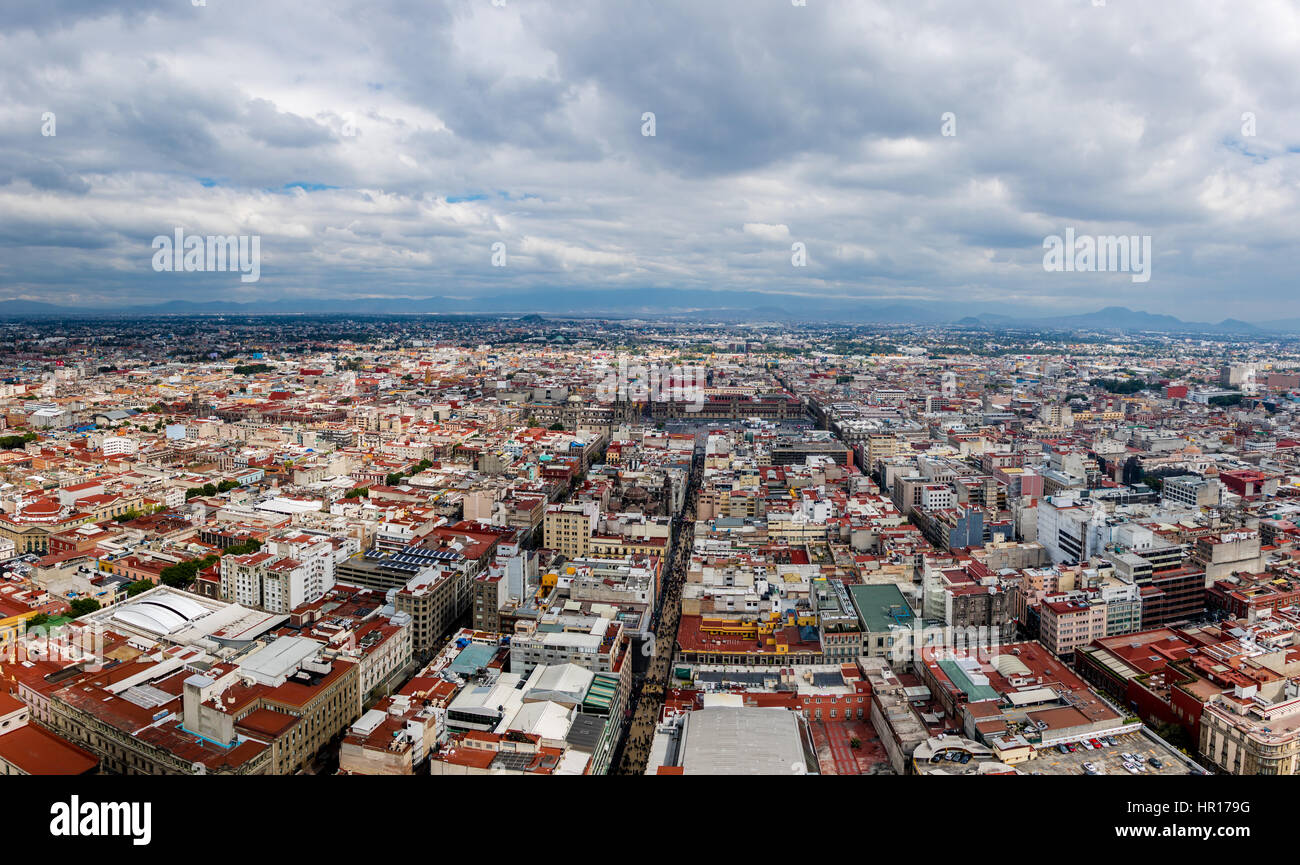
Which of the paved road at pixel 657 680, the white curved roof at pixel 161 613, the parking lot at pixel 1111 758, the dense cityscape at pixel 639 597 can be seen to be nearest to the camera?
the parking lot at pixel 1111 758

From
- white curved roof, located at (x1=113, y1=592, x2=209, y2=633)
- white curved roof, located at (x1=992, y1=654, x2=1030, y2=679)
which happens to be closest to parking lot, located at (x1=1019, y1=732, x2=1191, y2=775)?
white curved roof, located at (x1=992, y1=654, x2=1030, y2=679)

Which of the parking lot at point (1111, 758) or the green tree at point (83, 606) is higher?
the green tree at point (83, 606)

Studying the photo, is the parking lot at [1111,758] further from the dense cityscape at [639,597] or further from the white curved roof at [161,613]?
the white curved roof at [161,613]

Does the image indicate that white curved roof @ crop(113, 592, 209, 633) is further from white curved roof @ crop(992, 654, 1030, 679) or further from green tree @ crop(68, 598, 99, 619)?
white curved roof @ crop(992, 654, 1030, 679)

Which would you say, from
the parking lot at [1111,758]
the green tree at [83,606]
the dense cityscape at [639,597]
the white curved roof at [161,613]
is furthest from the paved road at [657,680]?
the green tree at [83,606]

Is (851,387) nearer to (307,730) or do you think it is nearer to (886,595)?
(886,595)

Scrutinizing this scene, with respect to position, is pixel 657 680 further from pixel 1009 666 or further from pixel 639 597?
pixel 1009 666
